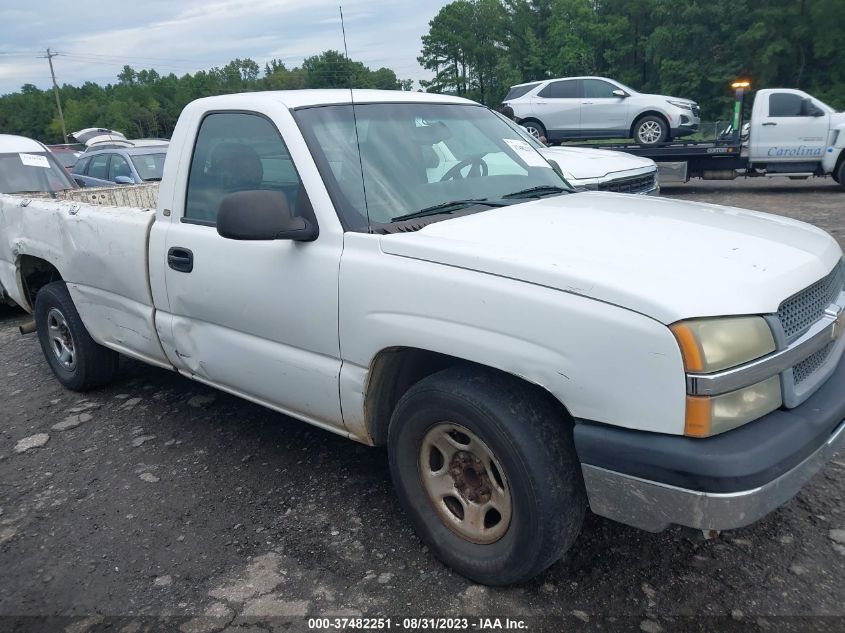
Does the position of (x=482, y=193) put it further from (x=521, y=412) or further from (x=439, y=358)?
(x=521, y=412)

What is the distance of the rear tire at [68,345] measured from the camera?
4680 mm

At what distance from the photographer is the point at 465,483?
267 centimetres

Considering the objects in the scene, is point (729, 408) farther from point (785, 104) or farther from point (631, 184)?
point (785, 104)

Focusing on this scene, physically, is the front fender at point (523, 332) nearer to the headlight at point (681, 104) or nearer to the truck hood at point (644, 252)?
the truck hood at point (644, 252)

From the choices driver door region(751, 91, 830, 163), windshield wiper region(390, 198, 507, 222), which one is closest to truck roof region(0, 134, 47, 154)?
windshield wiper region(390, 198, 507, 222)

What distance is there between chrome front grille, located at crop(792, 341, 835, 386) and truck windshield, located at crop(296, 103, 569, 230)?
140cm

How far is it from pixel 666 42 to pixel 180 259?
145ft

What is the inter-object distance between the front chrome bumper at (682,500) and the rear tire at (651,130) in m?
14.0

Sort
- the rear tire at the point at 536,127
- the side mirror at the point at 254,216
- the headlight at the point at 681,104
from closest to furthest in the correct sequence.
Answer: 1. the side mirror at the point at 254,216
2. the headlight at the point at 681,104
3. the rear tire at the point at 536,127

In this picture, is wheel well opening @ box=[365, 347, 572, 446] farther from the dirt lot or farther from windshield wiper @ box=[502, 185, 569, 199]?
windshield wiper @ box=[502, 185, 569, 199]

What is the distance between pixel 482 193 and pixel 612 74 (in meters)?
48.5

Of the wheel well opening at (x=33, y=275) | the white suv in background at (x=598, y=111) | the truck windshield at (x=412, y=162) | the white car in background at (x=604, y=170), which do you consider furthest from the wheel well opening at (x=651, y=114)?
the wheel well opening at (x=33, y=275)

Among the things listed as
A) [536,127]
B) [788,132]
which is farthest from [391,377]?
[536,127]

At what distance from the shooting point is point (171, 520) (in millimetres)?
3291
